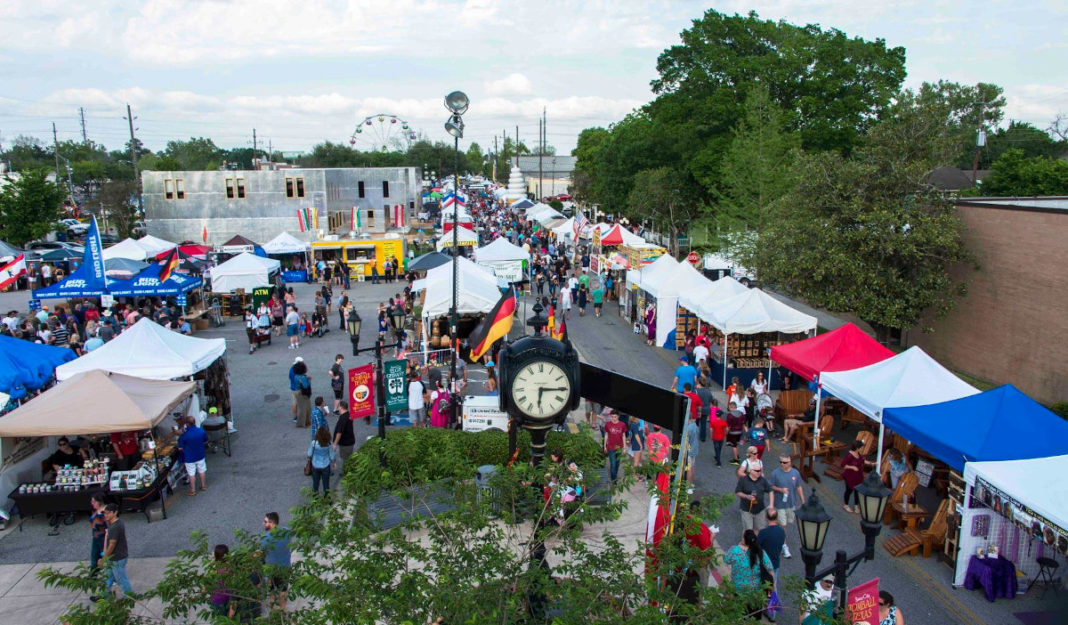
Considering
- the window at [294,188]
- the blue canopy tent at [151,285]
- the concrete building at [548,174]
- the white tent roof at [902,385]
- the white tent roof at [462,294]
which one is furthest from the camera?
the concrete building at [548,174]

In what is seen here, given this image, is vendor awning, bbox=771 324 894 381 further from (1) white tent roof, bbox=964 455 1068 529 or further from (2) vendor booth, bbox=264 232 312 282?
(2) vendor booth, bbox=264 232 312 282

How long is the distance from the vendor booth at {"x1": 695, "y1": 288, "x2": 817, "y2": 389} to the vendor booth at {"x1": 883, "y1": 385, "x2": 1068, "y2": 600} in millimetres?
6802

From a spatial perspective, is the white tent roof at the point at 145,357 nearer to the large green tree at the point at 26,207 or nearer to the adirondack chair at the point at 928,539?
the adirondack chair at the point at 928,539

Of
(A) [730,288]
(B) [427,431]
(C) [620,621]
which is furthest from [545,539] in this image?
(A) [730,288]

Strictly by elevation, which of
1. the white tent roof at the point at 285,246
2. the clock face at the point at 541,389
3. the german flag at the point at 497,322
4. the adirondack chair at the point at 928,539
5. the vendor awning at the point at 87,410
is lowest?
the adirondack chair at the point at 928,539

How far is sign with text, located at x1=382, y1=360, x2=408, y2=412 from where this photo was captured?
1490 centimetres

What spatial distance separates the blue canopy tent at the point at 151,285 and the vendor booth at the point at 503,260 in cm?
1012

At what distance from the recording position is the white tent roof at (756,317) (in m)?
17.5

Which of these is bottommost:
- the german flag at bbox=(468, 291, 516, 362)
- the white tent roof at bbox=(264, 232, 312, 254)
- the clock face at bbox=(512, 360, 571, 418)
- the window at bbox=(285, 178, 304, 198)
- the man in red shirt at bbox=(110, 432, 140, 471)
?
the man in red shirt at bbox=(110, 432, 140, 471)

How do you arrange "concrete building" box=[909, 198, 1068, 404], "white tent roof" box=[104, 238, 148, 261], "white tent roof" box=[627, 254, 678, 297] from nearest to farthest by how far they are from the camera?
"concrete building" box=[909, 198, 1068, 404], "white tent roof" box=[627, 254, 678, 297], "white tent roof" box=[104, 238, 148, 261]

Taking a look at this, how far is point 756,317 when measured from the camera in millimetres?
17594

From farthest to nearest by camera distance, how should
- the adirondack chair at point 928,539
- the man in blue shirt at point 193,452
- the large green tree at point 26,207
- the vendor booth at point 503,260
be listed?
the large green tree at point 26,207, the vendor booth at point 503,260, the man in blue shirt at point 193,452, the adirondack chair at point 928,539

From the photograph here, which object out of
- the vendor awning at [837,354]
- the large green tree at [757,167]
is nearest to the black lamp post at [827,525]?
the vendor awning at [837,354]

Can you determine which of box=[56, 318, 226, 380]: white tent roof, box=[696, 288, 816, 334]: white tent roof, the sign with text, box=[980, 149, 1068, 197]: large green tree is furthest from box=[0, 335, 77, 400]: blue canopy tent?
box=[980, 149, 1068, 197]: large green tree
